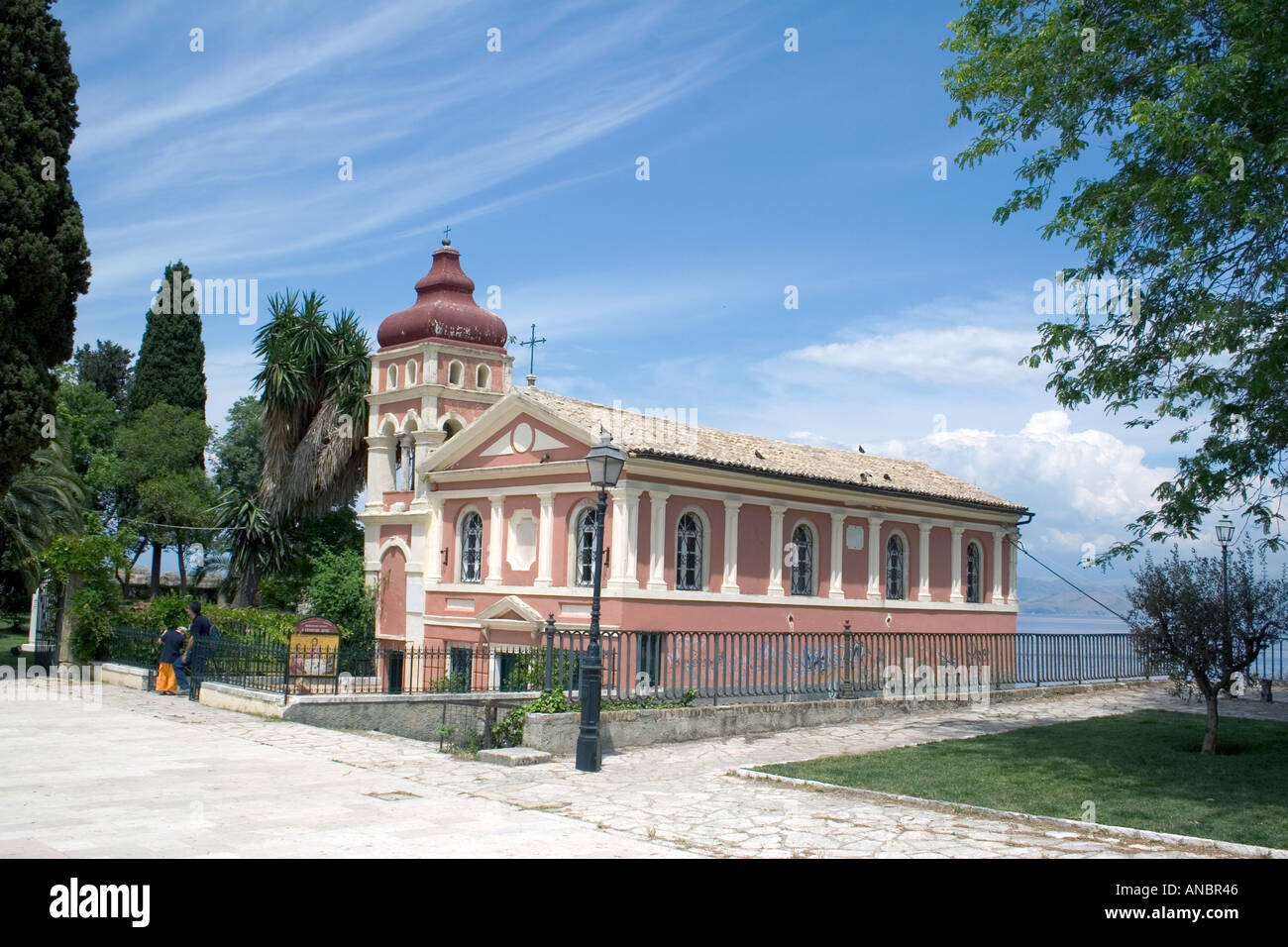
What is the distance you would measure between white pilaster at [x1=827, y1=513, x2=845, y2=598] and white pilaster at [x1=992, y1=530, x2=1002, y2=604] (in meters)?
6.55

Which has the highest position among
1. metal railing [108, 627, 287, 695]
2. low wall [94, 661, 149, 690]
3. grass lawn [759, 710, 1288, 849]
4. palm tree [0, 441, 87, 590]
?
palm tree [0, 441, 87, 590]

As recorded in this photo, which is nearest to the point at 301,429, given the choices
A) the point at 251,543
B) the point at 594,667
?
the point at 251,543

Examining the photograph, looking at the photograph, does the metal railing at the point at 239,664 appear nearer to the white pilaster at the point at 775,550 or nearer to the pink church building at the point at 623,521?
the pink church building at the point at 623,521

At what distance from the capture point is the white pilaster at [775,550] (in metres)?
23.6

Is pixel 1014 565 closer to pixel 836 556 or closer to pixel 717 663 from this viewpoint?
pixel 836 556

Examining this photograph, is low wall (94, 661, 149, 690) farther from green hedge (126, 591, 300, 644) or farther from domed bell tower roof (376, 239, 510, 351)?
domed bell tower roof (376, 239, 510, 351)

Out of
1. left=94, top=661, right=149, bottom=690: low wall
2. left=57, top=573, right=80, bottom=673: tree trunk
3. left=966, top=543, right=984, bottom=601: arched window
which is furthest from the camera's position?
left=966, top=543, right=984, bottom=601: arched window

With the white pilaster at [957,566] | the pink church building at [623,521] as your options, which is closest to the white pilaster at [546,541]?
the pink church building at [623,521]

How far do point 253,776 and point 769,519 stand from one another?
1459cm

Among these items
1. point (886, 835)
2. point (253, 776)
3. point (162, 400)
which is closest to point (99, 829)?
point (253, 776)

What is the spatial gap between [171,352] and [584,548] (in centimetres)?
2911

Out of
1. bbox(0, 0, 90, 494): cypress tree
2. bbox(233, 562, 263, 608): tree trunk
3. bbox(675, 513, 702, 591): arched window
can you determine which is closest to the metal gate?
bbox(0, 0, 90, 494): cypress tree

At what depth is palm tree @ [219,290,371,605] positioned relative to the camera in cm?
3362

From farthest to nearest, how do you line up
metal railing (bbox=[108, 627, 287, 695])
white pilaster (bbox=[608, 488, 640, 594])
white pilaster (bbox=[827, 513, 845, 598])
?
white pilaster (bbox=[827, 513, 845, 598]) < white pilaster (bbox=[608, 488, 640, 594]) < metal railing (bbox=[108, 627, 287, 695])
